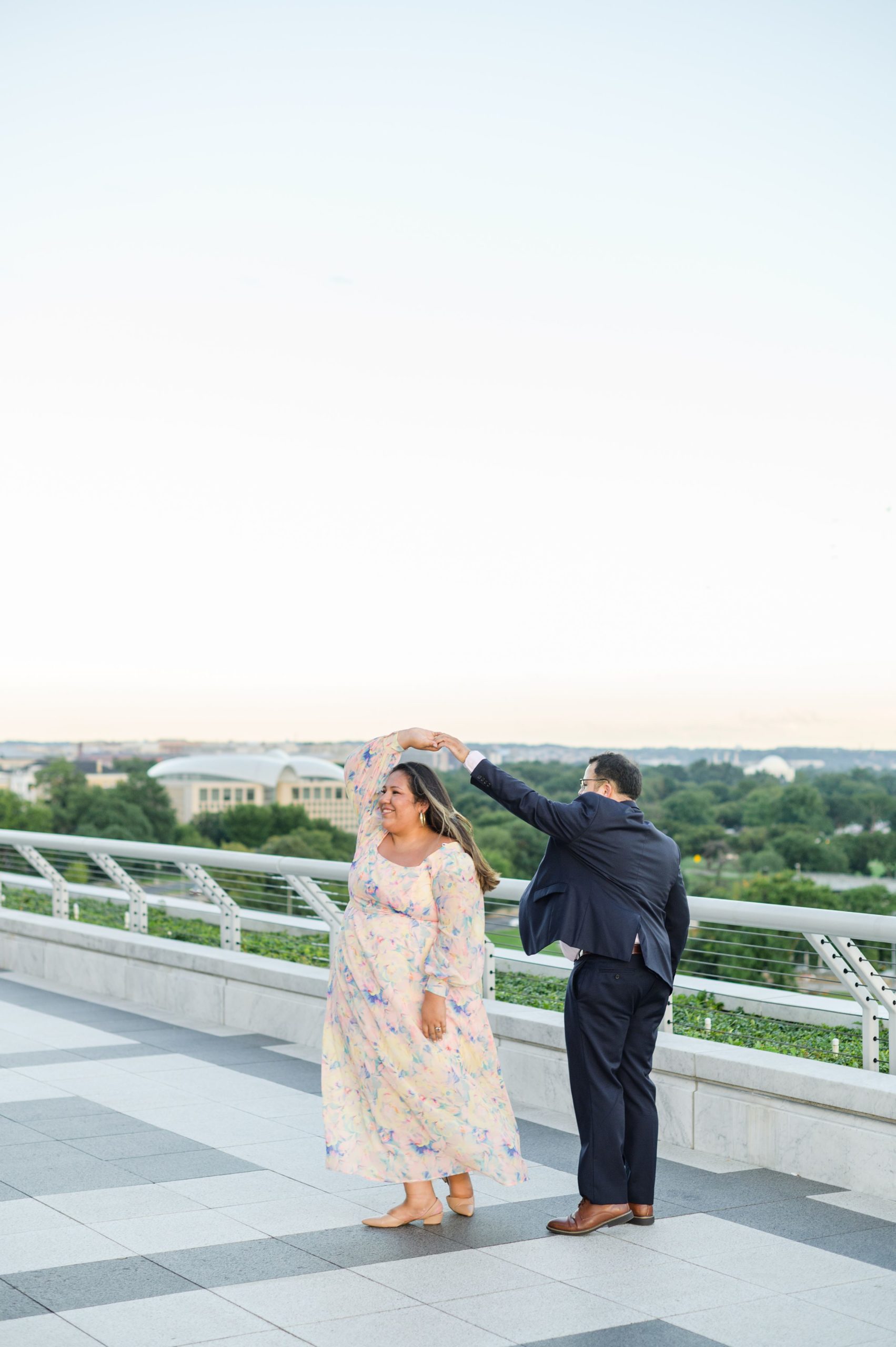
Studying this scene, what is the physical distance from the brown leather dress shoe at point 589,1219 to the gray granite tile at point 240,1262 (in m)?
0.80

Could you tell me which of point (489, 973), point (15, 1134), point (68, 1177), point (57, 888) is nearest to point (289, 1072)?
point (489, 973)

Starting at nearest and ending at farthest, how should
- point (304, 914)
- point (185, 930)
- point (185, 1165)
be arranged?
point (185, 1165) → point (185, 930) → point (304, 914)

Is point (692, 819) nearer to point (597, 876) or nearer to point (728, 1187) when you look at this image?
point (728, 1187)

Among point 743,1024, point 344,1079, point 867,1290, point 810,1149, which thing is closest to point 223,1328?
point 344,1079

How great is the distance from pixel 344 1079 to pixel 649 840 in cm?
129

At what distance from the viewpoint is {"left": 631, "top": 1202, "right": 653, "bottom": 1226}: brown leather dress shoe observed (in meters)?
4.75

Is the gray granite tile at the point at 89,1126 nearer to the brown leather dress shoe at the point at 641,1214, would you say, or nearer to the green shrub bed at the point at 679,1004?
the green shrub bed at the point at 679,1004

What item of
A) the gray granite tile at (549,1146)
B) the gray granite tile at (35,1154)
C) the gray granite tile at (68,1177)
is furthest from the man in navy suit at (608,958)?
the gray granite tile at (35,1154)

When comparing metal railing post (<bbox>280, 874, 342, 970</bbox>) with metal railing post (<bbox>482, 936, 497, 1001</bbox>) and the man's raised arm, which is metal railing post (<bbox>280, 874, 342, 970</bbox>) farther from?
the man's raised arm

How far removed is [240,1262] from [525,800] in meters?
1.65

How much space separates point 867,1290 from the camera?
4.13 m

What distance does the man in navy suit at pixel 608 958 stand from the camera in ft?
15.4

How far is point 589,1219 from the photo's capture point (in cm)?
468

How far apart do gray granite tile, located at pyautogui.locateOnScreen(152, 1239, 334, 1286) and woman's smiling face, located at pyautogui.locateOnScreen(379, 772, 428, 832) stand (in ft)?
4.42
